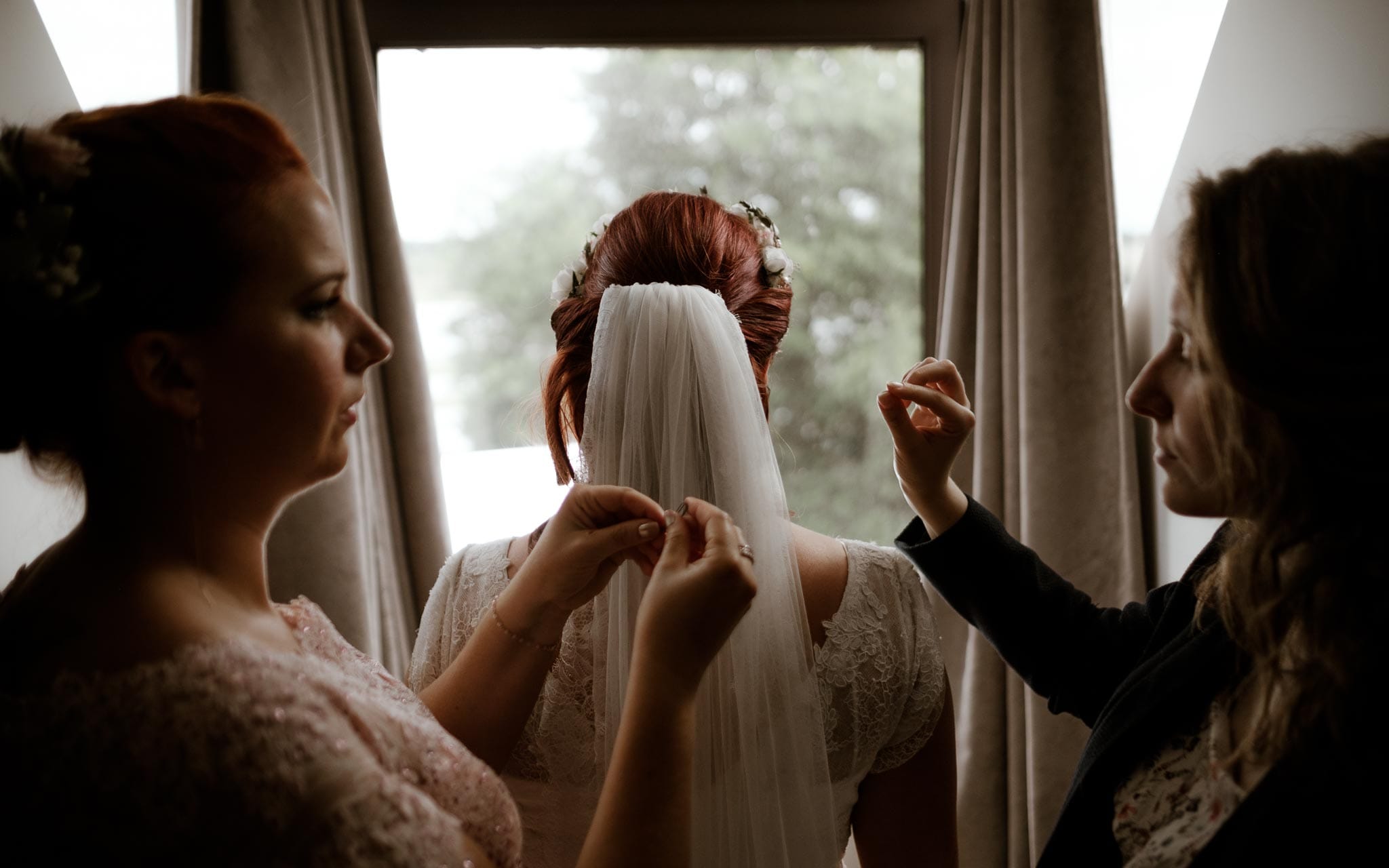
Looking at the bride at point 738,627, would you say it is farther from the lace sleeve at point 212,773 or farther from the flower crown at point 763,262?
the lace sleeve at point 212,773

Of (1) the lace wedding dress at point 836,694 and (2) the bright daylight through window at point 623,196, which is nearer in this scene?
(1) the lace wedding dress at point 836,694

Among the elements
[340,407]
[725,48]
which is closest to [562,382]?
[340,407]

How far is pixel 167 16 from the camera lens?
197cm

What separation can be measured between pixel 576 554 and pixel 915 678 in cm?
54

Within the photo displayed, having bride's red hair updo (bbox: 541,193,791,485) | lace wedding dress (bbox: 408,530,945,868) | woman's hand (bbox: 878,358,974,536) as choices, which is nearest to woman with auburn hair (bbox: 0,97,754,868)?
lace wedding dress (bbox: 408,530,945,868)

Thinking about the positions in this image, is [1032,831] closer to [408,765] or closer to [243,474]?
[408,765]

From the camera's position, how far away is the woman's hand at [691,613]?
3.03ft

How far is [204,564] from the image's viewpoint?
914 millimetres

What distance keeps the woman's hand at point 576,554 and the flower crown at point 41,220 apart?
56 centimetres

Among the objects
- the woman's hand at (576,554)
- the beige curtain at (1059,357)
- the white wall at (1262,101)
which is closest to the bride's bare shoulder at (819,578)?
the woman's hand at (576,554)

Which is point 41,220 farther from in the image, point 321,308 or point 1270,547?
point 1270,547

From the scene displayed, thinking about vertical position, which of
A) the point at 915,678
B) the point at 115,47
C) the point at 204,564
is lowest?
the point at 915,678

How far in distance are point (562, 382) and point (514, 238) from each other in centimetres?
110

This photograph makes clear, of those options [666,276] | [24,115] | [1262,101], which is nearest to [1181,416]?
[666,276]
